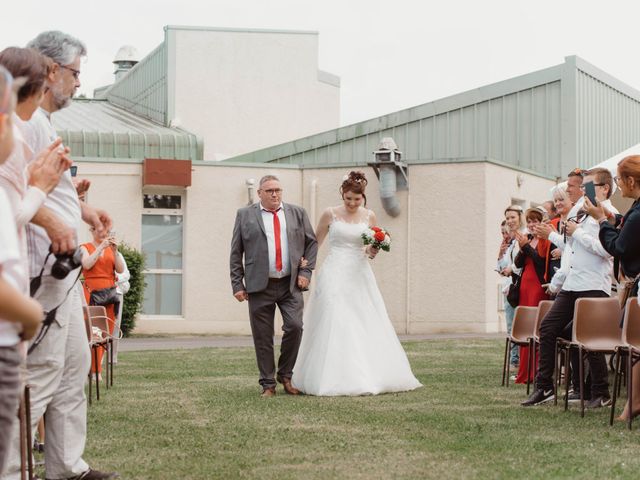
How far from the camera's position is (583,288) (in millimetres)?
9938

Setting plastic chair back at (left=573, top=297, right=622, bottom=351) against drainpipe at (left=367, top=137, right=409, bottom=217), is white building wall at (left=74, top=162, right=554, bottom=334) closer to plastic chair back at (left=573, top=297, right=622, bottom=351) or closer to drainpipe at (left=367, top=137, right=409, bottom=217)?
drainpipe at (left=367, top=137, right=409, bottom=217)

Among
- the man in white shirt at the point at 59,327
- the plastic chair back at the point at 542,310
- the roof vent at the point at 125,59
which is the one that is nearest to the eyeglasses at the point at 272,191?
the plastic chair back at the point at 542,310

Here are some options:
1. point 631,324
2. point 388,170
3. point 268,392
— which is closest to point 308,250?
point 268,392

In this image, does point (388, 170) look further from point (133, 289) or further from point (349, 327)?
point (349, 327)

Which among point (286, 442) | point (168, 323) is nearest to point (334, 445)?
point (286, 442)

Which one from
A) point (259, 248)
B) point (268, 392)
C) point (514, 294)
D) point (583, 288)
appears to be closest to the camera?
point (583, 288)

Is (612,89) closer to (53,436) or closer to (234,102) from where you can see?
(234,102)

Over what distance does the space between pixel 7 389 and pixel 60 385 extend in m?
2.66

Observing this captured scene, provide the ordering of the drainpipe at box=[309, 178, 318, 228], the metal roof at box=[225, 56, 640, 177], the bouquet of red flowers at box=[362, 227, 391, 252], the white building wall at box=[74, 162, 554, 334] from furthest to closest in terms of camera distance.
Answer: the metal roof at box=[225, 56, 640, 177] → the drainpipe at box=[309, 178, 318, 228] → the white building wall at box=[74, 162, 554, 334] → the bouquet of red flowers at box=[362, 227, 391, 252]

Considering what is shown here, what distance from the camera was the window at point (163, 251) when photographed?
88.0ft

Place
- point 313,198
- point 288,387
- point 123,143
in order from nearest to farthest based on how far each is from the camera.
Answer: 1. point 288,387
2. point 313,198
3. point 123,143

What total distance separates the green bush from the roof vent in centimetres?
2034

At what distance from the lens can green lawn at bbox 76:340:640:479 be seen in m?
6.62

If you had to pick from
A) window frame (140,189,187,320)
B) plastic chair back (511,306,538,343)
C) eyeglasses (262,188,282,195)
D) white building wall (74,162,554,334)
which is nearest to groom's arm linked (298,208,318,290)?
eyeglasses (262,188,282,195)
